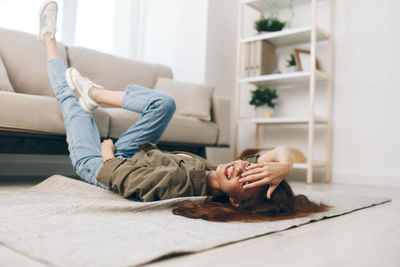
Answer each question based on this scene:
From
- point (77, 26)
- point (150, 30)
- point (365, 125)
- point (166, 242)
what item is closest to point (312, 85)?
point (365, 125)

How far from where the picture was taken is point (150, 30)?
366 cm

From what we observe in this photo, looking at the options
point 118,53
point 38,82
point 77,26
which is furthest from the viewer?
point 118,53

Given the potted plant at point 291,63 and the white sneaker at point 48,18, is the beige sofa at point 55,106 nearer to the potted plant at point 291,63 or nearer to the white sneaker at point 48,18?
the white sneaker at point 48,18

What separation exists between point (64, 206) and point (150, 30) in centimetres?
293

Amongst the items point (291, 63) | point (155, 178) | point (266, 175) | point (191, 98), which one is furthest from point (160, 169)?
point (291, 63)

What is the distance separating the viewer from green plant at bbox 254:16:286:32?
3.15 metres

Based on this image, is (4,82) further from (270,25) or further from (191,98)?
(270,25)

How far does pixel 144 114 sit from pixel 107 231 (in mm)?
895

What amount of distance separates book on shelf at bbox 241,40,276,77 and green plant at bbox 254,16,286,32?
0.12m

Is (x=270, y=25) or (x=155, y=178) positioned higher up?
(x=270, y=25)

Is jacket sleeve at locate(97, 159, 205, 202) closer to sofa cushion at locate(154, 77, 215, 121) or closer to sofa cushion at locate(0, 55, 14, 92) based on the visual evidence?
sofa cushion at locate(0, 55, 14, 92)

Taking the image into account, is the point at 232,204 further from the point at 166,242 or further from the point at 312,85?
the point at 312,85

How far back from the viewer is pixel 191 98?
266 centimetres

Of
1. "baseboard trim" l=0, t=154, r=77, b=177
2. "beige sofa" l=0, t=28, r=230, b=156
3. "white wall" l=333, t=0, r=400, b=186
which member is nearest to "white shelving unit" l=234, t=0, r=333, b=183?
"white wall" l=333, t=0, r=400, b=186
